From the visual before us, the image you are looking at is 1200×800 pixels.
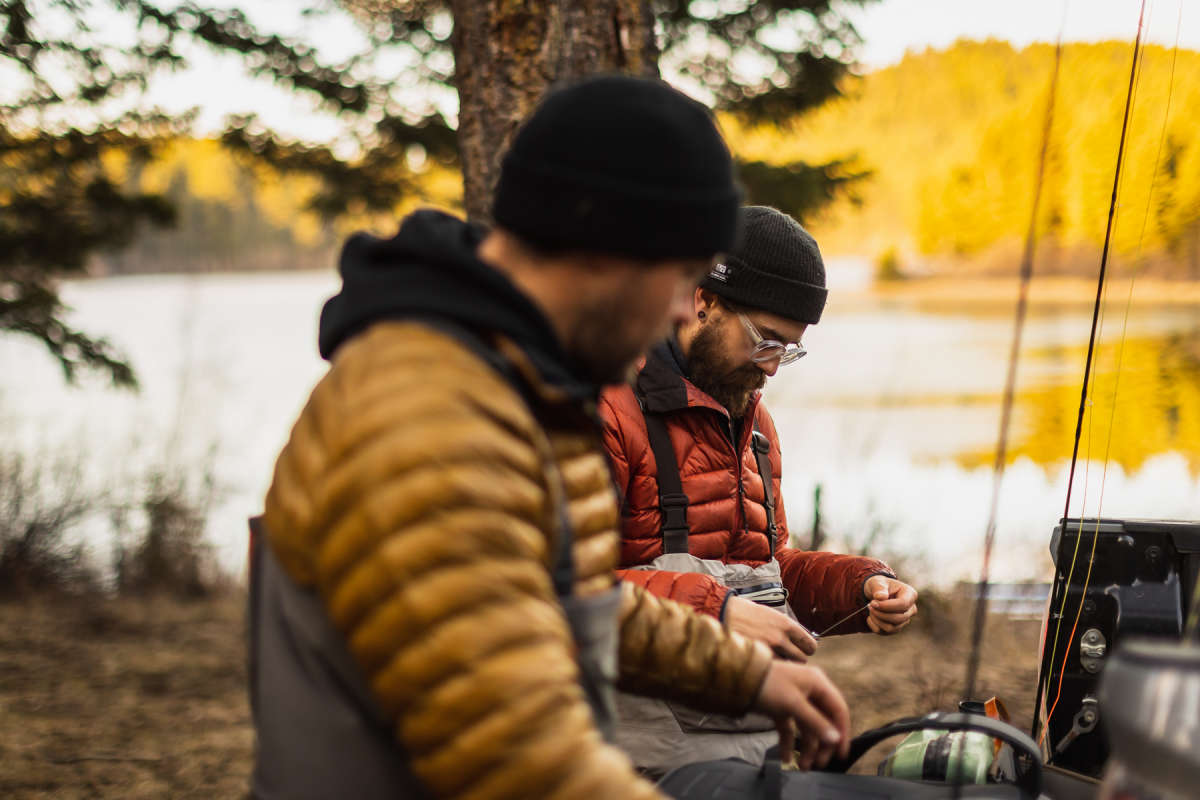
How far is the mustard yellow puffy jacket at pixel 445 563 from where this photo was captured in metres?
0.96

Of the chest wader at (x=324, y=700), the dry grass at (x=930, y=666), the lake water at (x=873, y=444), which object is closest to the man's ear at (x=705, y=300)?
the lake water at (x=873, y=444)

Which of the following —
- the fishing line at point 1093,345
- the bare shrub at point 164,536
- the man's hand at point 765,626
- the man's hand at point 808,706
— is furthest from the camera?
the bare shrub at point 164,536

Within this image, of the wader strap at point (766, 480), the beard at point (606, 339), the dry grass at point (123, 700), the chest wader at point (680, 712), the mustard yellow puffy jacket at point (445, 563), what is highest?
the beard at point (606, 339)

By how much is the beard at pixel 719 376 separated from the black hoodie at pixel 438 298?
4.02 feet

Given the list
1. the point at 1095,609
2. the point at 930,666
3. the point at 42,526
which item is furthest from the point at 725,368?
the point at 42,526

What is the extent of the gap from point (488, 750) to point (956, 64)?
212 feet

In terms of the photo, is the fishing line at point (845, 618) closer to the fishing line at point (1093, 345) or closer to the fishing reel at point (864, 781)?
the fishing line at point (1093, 345)

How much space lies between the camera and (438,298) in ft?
3.67

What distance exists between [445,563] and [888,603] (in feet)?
5.21

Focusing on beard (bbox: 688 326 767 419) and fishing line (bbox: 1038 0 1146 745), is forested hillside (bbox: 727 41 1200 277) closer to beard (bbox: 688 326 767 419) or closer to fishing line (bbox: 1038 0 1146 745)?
fishing line (bbox: 1038 0 1146 745)

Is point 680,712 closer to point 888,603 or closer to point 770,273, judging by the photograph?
point 888,603

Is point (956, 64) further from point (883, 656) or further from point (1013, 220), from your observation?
point (883, 656)

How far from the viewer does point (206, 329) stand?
9.55 metres

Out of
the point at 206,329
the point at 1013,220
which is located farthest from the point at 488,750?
the point at 1013,220
